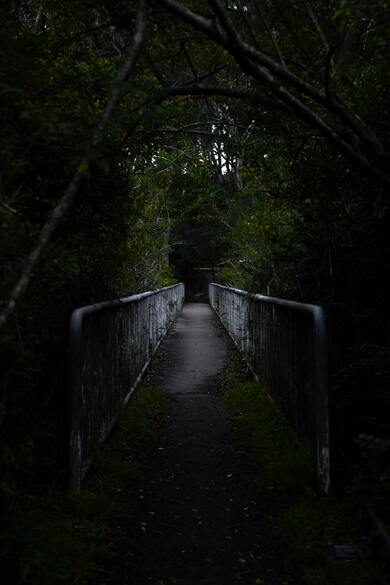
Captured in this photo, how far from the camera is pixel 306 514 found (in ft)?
14.7

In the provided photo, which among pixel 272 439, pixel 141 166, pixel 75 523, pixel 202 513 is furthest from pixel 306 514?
pixel 141 166

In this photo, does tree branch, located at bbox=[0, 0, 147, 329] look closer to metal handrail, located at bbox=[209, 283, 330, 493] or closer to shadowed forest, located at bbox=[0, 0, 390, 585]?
shadowed forest, located at bbox=[0, 0, 390, 585]

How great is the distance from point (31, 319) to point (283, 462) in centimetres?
253

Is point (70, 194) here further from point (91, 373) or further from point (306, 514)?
point (306, 514)

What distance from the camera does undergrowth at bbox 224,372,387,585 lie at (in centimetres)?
367

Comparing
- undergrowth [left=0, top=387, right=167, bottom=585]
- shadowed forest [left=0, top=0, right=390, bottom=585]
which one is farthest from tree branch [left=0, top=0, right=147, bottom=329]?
undergrowth [left=0, top=387, right=167, bottom=585]

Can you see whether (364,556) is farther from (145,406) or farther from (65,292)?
(145,406)

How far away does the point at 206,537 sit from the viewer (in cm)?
443

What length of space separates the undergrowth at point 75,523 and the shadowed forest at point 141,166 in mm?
19

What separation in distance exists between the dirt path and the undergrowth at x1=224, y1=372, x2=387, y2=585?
137 millimetres

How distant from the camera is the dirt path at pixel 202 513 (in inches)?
154

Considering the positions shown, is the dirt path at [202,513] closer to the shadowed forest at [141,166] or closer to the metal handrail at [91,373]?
the shadowed forest at [141,166]

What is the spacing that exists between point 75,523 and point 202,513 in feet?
3.42

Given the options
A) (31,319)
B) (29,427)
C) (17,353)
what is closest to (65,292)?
(31,319)
